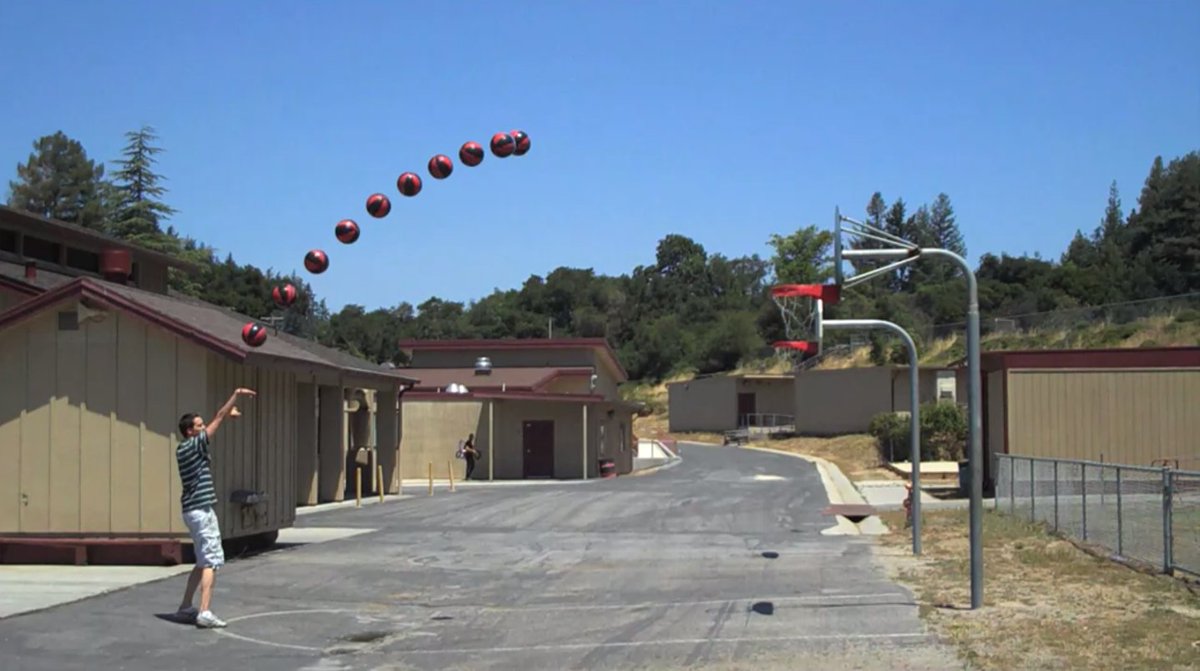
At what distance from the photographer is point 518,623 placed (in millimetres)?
11555

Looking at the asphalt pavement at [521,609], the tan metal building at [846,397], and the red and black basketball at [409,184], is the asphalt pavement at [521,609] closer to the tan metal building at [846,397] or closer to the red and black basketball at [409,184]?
the red and black basketball at [409,184]

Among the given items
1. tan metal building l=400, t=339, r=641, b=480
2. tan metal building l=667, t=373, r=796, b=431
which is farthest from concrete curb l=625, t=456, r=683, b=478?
tan metal building l=667, t=373, r=796, b=431

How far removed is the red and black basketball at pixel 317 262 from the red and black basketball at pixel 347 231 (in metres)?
0.31

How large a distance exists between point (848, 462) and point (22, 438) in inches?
1630

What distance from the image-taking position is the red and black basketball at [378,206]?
48.9ft

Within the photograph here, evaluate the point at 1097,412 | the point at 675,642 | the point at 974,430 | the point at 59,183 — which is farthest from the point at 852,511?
the point at 59,183

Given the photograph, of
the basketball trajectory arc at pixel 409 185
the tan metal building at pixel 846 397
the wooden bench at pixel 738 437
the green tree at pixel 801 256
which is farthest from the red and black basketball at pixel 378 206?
the green tree at pixel 801 256

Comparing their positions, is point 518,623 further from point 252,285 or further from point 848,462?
point 252,285

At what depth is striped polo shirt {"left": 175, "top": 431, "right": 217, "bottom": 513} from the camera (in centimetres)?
1079

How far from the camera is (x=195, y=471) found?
10.8m

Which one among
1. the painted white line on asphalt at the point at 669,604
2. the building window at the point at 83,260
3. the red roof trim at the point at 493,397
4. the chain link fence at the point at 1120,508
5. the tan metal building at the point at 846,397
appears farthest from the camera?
the tan metal building at the point at 846,397

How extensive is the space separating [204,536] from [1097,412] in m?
23.1

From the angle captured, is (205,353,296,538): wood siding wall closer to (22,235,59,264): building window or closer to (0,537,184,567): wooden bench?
(0,537,184,567): wooden bench

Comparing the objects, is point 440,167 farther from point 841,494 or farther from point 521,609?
point 841,494
